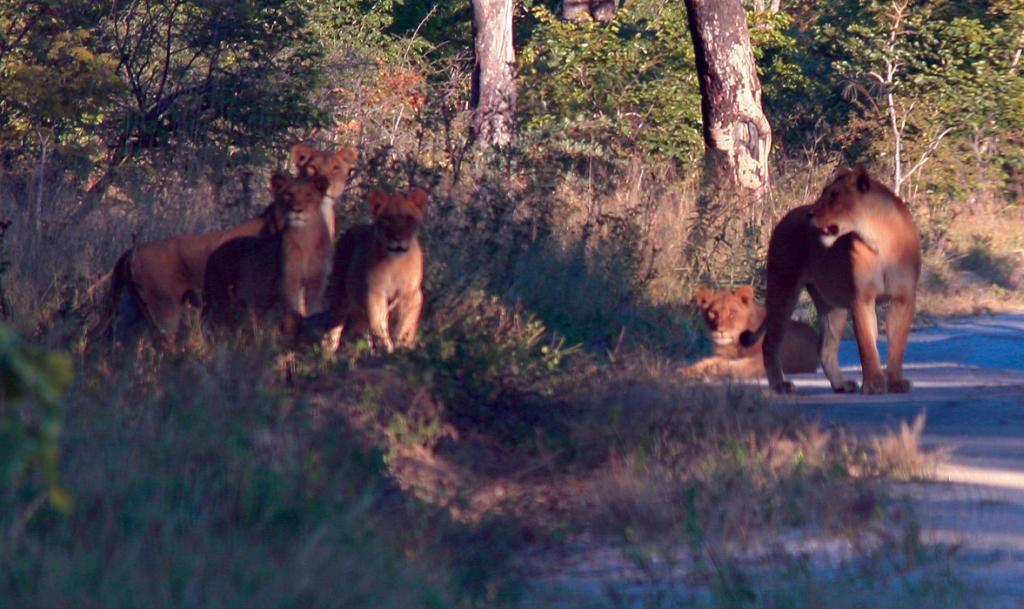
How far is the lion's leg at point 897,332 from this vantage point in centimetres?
902

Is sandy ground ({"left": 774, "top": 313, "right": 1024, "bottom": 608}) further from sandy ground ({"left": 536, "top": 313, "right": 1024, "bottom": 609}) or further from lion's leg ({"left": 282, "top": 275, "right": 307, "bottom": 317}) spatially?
lion's leg ({"left": 282, "top": 275, "right": 307, "bottom": 317})

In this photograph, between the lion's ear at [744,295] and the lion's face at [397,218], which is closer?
the lion's face at [397,218]

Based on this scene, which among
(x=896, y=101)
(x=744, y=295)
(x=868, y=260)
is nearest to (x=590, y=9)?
(x=896, y=101)

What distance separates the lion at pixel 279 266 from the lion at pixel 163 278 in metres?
0.13

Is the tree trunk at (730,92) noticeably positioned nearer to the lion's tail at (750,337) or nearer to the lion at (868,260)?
the lion's tail at (750,337)

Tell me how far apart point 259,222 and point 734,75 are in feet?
29.1

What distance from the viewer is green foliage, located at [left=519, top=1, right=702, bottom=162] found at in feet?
73.3

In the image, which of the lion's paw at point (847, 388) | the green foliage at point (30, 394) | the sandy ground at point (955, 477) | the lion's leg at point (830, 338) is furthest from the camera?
the lion's leg at point (830, 338)

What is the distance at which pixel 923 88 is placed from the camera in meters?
21.8

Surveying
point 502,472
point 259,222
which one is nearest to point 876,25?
point 259,222

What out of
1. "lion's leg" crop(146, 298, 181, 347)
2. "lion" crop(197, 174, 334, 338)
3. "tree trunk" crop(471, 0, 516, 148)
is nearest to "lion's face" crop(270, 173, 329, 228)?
"lion" crop(197, 174, 334, 338)

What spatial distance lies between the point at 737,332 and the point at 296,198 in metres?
3.39

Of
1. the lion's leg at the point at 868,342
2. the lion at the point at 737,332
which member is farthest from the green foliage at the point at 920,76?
the lion's leg at the point at 868,342

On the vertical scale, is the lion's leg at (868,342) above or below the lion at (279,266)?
below
